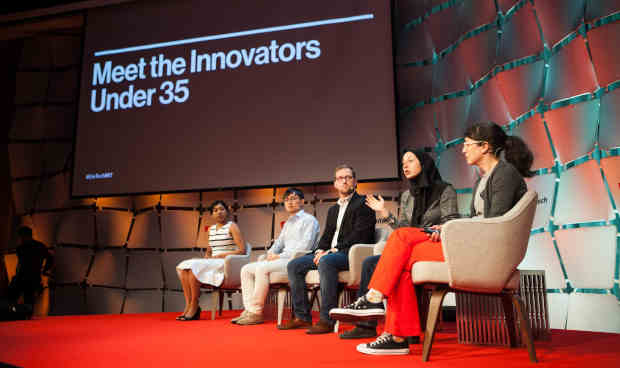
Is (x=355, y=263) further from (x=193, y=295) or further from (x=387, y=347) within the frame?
(x=193, y=295)

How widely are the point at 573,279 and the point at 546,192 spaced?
1.95 ft

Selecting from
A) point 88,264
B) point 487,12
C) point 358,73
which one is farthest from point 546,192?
point 88,264

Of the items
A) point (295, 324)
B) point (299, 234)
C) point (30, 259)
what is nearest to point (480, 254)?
point (295, 324)

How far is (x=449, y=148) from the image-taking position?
4.70 m

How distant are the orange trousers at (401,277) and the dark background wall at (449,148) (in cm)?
152

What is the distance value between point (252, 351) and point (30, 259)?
4.20 meters

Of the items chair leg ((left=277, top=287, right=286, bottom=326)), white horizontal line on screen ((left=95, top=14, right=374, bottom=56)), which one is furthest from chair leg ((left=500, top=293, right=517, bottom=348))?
white horizontal line on screen ((left=95, top=14, right=374, bottom=56))

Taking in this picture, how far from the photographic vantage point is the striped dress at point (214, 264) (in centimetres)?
424

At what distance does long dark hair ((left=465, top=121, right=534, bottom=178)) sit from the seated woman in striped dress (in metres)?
2.60

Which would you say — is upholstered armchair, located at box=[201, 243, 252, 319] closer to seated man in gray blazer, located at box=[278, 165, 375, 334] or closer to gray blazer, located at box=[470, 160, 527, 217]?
seated man in gray blazer, located at box=[278, 165, 375, 334]

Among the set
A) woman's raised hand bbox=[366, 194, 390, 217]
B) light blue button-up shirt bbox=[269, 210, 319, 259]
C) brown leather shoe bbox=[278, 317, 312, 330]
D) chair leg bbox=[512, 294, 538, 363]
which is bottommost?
brown leather shoe bbox=[278, 317, 312, 330]

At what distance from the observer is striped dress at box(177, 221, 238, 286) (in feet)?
13.9

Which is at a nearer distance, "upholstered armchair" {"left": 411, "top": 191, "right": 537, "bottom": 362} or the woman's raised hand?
"upholstered armchair" {"left": 411, "top": 191, "right": 537, "bottom": 362}

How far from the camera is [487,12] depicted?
4.32 m
